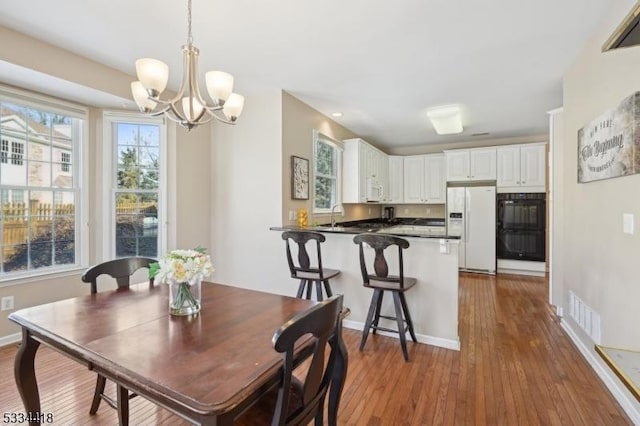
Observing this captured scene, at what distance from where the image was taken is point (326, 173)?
477 centimetres

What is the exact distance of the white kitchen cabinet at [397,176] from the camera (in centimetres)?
673

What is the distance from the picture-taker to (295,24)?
2.36m

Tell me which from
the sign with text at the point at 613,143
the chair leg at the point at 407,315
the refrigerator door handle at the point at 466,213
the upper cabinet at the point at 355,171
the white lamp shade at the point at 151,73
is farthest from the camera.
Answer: the refrigerator door handle at the point at 466,213

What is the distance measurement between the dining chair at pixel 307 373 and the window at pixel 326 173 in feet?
10.3

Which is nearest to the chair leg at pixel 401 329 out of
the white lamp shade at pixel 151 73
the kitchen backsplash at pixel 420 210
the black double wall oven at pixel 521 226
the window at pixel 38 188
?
the white lamp shade at pixel 151 73

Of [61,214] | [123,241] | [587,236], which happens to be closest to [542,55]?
[587,236]

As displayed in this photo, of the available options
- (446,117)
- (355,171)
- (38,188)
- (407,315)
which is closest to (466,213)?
(446,117)

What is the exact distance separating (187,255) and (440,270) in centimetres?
220

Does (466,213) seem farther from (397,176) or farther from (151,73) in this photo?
(151,73)

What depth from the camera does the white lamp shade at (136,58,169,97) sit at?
5.49 ft

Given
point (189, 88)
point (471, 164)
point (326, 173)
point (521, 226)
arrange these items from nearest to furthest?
point (189, 88)
point (326, 173)
point (521, 226)
point (471, 164)

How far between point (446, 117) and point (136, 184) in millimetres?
4112

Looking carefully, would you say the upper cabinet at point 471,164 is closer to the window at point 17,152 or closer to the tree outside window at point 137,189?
the tree outside window at point 137,189

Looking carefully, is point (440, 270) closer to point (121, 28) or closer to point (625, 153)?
point (625, 153)
